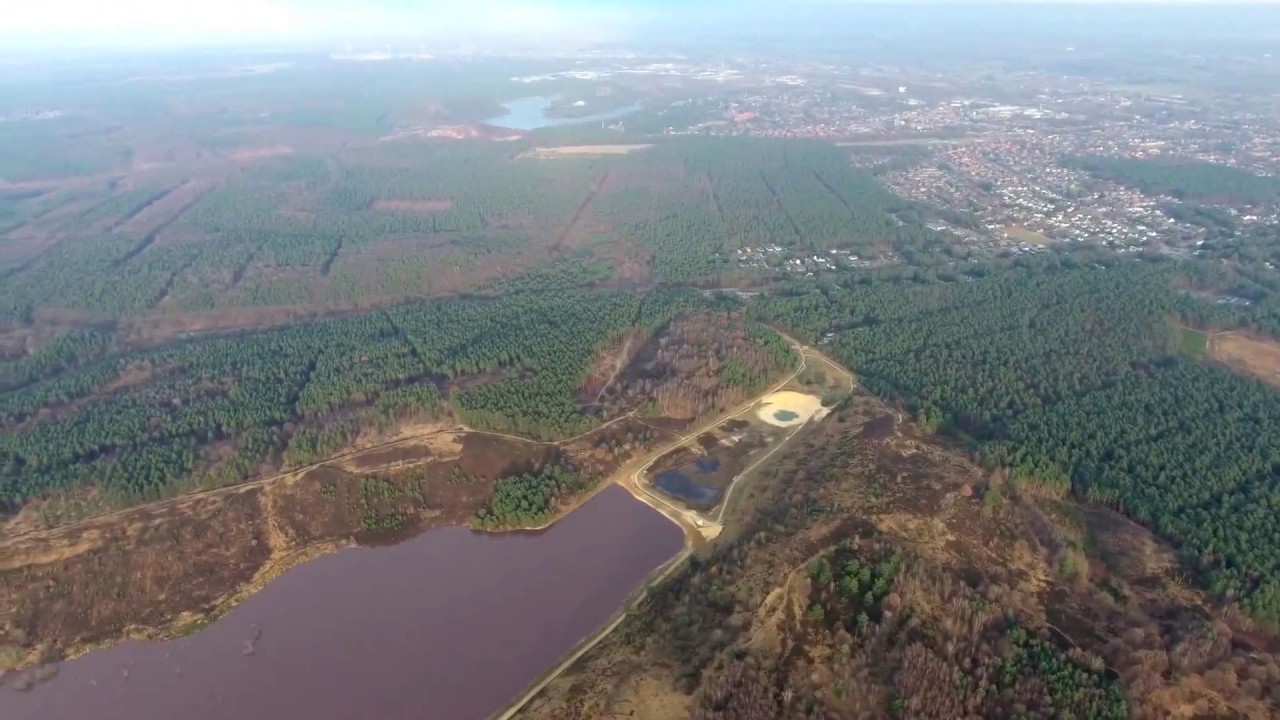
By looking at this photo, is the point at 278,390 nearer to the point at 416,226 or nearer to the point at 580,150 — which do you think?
the point at 416,226

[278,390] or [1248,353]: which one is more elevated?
[1248,353]

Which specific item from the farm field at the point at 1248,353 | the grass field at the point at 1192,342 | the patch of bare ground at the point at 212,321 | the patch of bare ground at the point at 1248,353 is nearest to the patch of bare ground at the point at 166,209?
the patch of bare ground at the point at 212,321

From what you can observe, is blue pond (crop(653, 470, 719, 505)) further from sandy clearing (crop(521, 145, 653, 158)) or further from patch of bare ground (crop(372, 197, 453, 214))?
sandy clearing (crop(521, 145, 653, 158))

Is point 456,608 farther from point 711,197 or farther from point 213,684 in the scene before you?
point 711,197

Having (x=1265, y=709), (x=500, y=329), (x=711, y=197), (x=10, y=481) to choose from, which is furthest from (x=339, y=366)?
(x=711, y=197)

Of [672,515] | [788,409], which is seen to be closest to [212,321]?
[672,515]

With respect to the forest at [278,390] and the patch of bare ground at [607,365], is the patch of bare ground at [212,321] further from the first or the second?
the patch of bare ground at [607,365]

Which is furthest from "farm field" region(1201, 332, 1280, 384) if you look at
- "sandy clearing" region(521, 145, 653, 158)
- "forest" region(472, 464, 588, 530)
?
"sandy clearing" region(521, 145, 653, 158)
